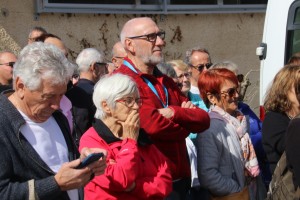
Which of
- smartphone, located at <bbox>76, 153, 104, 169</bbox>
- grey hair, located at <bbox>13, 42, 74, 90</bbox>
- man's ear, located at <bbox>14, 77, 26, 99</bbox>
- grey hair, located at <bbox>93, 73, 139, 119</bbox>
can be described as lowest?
smartphone, located at <bbox>76, 153, 104, 169</bbox>

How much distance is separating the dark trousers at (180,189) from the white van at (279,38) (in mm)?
2515

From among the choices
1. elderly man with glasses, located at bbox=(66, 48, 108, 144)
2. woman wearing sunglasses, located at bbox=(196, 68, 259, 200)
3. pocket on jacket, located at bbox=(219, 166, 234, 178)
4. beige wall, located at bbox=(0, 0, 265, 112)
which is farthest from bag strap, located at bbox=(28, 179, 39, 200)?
beige wall, located at bbox=(0, 0, 265, 112)

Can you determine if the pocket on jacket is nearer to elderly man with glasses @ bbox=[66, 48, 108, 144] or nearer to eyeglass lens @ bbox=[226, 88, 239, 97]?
eyeglass lens @ bbox=[226, 88, 239, 97]

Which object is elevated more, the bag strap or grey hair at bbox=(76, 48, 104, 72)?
grey hair at bbox=(76, 48, 104, 72)

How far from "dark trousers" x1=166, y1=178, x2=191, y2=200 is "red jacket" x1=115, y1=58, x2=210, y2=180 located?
47 mm

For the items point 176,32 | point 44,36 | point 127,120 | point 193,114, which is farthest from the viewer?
point 176,32

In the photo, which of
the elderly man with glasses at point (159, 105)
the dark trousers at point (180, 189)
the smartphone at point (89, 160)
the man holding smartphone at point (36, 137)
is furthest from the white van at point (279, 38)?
the smartphone at point (89, 160)

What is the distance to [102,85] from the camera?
3996mm

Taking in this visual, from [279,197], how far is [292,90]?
1.20 metres

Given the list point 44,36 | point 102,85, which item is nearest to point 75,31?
point 44,36

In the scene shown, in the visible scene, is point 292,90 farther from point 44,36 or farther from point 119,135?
point 44,36

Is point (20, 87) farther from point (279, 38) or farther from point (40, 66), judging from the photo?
point (279, 38)

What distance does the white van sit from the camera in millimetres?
6930

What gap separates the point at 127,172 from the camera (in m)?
3.69
